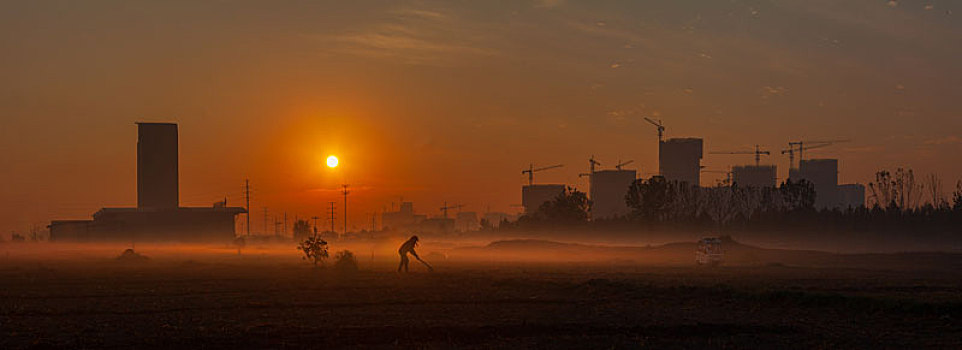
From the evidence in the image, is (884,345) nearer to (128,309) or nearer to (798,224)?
(128,309)

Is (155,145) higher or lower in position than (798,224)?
higher

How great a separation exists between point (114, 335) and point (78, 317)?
17.4ft

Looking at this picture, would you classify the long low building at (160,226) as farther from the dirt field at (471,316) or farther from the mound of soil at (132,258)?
the dirt field at (471,316)

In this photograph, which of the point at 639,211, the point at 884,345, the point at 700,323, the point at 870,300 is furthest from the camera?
the point at 639,211

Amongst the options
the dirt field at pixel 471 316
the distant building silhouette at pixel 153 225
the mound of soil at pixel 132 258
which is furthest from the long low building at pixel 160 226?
the dirt field at pixel 471 316

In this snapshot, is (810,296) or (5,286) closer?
(810,296)

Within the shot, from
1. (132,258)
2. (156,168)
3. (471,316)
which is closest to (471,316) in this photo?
(471,316)

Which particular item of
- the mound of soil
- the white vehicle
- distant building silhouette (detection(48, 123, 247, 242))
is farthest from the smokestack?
the white vehicle

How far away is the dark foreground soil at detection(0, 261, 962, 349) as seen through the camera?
21969mm

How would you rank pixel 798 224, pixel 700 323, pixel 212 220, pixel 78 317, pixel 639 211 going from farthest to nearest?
1. pixel 639 211
2. pixel 212 220
3. pixel 798 224
4. pixel 78 317
5. pixel 700 323

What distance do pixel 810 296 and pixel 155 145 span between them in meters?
160

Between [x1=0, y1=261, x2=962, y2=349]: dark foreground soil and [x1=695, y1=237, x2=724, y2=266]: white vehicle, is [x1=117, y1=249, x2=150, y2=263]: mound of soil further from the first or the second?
[x1=695, y1=237, x2=724, y2=266]: white vehicle

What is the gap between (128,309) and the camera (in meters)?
30.2

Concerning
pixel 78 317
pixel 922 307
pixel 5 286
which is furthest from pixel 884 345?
pixel 5 286
